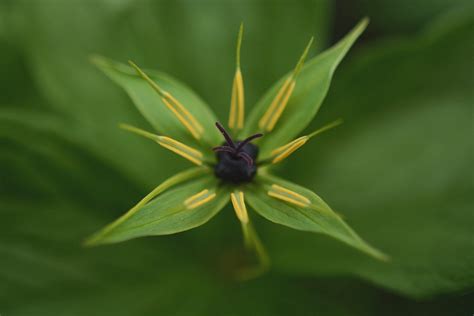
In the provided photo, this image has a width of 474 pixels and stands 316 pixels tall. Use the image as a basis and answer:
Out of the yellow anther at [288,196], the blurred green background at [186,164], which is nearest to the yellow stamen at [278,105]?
the yellow anther at [288,196]

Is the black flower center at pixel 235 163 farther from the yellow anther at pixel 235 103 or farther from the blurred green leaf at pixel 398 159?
the blurred green leaf at pixel 398 159

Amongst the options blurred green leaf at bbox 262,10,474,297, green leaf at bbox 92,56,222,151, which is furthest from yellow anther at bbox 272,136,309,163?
blurred green leaf at bbox 262,10,474,297

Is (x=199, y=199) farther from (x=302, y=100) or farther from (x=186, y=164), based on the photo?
(x=186, y=164)

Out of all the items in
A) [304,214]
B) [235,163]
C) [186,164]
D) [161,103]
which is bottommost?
[304,214]

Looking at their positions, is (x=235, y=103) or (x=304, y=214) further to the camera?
(x=235, y=103)

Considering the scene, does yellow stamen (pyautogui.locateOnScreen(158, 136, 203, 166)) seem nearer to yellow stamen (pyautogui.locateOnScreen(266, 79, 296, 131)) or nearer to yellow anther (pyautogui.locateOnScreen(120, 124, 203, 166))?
yellow anther (pyautogui.locateOnScreen(120, 124, 203, 166))

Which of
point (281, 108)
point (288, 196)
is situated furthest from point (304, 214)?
point (281, 108)
